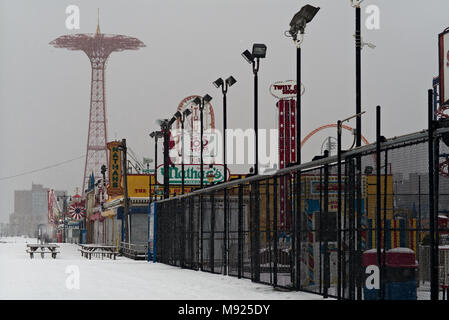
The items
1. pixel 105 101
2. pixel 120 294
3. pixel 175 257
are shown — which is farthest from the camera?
pixel 105 101

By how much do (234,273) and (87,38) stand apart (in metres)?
99.5

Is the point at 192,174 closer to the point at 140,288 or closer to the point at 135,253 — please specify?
the point at 135,253

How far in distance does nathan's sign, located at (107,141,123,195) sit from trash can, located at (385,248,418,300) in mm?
45557

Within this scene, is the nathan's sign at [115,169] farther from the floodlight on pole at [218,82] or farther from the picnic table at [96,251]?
the floodlight on pole at [218,82]

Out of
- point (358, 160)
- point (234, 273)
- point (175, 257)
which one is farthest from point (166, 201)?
point (358, 160)

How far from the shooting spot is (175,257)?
3203cm

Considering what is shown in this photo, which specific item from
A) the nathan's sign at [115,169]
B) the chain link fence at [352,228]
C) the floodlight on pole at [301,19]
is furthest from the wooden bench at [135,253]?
the floodlight on pole at [301,19]

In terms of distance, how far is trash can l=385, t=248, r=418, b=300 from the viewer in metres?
13.7

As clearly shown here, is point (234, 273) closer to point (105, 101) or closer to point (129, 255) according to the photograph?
point (129, 255)

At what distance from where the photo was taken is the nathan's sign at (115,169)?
193 feet

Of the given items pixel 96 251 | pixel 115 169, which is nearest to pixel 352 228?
pixel 96 251

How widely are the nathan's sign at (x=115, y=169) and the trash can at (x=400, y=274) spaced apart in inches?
1794
